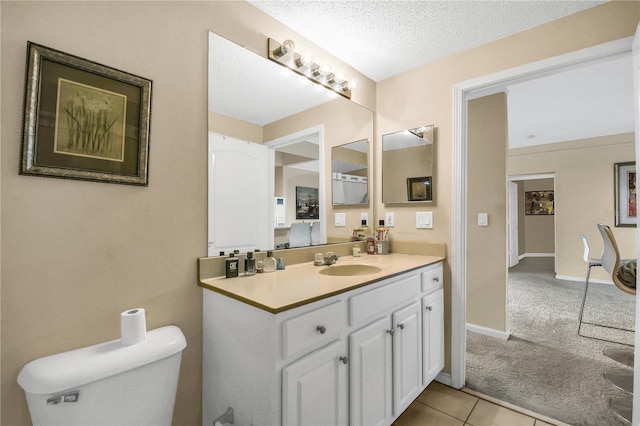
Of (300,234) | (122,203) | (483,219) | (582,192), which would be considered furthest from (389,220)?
(582,192)

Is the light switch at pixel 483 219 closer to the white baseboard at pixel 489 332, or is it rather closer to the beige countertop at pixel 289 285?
the white baseboard at pixel 489 332

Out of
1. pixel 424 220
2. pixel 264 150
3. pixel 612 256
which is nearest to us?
pixel 264 150

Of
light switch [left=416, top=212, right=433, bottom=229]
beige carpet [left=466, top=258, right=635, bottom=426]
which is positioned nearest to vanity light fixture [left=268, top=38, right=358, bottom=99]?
light switch [left=416, top=212, right=433, bottom=229]

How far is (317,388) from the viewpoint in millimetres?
1112

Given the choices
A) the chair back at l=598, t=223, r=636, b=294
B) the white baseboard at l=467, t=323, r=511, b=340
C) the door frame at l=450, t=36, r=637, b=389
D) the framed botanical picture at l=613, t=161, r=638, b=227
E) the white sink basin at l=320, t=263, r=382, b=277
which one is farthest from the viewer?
the framed botanical picture at l=613, t=161, r=638, b=227

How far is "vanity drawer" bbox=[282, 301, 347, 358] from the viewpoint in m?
1.02

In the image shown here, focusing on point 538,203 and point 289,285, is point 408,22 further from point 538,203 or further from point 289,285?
point 538,203

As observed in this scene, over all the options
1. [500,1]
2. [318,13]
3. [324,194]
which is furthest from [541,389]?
[318,13]

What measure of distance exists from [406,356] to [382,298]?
0.43 metres

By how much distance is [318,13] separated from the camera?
1.63 meters

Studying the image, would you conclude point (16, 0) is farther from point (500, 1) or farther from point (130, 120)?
point (500, 1)

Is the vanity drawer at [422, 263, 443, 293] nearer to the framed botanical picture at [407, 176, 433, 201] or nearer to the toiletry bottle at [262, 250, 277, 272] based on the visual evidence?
the framed botanical picture at [407, 176, 433, 201]

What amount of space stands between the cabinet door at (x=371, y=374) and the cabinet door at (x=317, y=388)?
0.20 feet

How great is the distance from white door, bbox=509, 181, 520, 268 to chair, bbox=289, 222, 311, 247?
20.8ft
